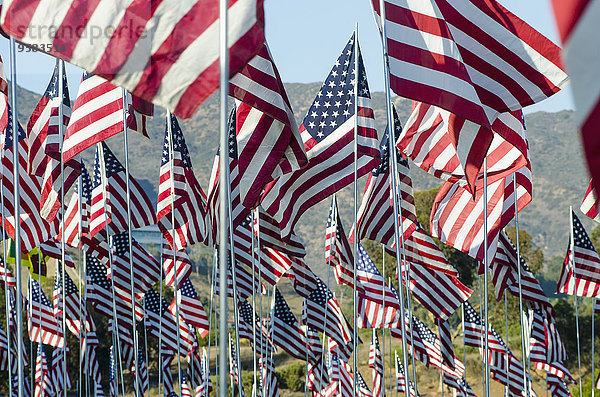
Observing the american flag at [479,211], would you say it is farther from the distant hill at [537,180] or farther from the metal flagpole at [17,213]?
the distant hill at [537,180]

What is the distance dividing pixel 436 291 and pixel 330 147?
21.8ft

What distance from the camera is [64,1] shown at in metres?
5.30

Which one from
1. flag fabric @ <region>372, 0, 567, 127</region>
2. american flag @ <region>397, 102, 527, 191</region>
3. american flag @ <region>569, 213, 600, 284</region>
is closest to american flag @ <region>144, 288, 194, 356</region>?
american flag @ <region>569, 213, 600, 284</region>

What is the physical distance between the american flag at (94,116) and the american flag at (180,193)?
2.53 m

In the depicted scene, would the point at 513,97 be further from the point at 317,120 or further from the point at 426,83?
the point at 317,120

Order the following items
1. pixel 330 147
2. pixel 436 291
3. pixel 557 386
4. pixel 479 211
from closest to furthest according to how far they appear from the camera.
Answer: pixel 330 147
pixel 479 211
pixel 436 291
pixel 557 386

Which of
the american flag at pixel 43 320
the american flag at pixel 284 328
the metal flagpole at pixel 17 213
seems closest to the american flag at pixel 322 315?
the american flag at pixel 284 328

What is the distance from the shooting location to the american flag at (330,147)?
9.77 meters

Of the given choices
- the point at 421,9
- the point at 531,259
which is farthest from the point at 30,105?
the point at 421,9

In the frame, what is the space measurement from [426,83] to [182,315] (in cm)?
1480

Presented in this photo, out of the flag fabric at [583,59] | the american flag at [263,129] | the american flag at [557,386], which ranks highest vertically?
the american flag at [263,129]

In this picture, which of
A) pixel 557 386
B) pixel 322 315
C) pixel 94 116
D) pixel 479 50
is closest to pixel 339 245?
pixel 322 315

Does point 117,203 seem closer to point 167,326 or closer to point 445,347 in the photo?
point 167,326

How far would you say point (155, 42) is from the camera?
4902 millimetres
